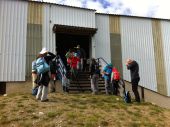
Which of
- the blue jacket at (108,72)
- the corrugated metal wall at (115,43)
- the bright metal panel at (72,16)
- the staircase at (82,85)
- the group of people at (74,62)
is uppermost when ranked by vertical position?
the bright metal panel at (72,16)

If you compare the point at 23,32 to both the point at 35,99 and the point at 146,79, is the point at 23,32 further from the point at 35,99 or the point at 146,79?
the point at 146,79

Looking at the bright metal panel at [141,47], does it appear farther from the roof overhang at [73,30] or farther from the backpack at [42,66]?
the backpack at [42,66]

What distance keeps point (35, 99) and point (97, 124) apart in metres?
3.23

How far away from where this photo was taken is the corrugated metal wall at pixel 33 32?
54.2 feet

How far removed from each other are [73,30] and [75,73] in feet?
13.3

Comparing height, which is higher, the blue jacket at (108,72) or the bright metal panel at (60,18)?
the bright metal panel at (60,18)

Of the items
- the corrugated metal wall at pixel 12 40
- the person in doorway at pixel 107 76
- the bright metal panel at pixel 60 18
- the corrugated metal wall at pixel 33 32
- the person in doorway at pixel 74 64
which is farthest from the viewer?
the bright metal panel at pixel 60 18

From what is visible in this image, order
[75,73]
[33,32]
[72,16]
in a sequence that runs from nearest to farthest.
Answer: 1. [75,73]
2. [33,32]
3. [72,16]

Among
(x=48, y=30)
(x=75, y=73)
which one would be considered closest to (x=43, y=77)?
(x=75, y=73)

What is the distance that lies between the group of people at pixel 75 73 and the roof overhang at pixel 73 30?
2.65 meters

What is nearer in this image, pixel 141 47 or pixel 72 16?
pixel 72 16

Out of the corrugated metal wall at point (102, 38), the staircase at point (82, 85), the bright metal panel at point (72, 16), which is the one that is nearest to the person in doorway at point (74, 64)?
the staircase at point (82, 85)

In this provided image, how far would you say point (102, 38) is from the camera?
739 inches

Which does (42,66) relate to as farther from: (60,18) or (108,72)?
(60,18)
